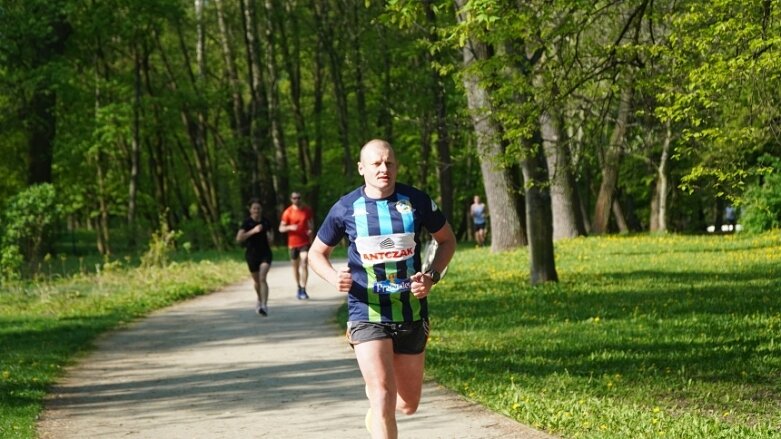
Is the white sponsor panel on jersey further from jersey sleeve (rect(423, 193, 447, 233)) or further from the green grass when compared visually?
the green grass

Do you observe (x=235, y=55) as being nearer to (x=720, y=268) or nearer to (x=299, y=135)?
(x=299, y=135)

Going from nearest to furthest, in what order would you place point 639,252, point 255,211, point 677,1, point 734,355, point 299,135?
point 734,355
point 677,1
point 255,211
point 639,252
point 299,135

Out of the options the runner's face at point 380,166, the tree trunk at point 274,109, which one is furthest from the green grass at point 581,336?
the tree trunk at point 274,109

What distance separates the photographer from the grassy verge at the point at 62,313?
1138 cm

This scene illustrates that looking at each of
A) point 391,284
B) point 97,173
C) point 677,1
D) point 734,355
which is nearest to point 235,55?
point 97,173

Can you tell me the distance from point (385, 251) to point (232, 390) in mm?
5113

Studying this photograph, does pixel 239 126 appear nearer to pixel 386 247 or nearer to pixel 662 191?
pixel 662 191

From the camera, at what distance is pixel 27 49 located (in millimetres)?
35562

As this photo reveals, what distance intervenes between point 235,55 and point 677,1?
3725 cm

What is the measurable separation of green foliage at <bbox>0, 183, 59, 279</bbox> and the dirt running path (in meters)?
6.06

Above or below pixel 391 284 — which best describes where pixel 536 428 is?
below

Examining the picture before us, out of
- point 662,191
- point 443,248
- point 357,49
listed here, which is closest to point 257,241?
point 443,248

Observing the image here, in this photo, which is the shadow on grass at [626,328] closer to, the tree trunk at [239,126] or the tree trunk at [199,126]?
the tree trunk at [199,126]

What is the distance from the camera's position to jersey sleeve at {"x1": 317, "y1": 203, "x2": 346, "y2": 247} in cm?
Answer: 694
